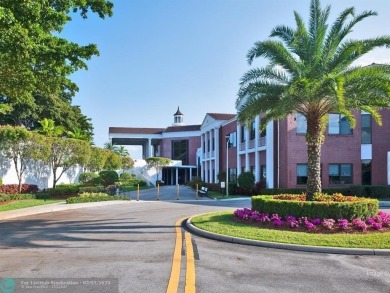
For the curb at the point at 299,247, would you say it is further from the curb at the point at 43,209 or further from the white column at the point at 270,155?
the white column at the point at 270,155

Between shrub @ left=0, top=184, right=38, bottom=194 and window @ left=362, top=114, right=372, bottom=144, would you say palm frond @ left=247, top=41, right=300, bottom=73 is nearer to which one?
window @ left=362, top=114, right=372, bottom=144

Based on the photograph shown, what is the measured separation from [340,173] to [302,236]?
68.5ft

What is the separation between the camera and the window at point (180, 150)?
222ft

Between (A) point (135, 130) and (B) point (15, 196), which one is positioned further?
(A) point (135, 130)

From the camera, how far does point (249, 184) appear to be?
1267 inches

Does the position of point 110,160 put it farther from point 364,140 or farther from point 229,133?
point 364,140

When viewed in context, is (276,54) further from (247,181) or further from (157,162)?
(157,162)

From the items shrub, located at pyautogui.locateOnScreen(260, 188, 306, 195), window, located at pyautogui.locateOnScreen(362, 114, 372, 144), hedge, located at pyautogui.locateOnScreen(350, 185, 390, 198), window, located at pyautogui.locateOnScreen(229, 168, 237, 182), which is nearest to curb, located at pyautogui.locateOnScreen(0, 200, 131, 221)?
shrub, located at pyautogui.locateOnScreen(260, 188, 306, 195)

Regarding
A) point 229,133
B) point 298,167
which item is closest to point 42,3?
point 298,167

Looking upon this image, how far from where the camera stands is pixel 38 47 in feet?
39.8

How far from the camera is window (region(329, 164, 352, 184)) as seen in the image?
29.8 metres

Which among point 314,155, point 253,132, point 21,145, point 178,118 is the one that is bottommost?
point 314,155

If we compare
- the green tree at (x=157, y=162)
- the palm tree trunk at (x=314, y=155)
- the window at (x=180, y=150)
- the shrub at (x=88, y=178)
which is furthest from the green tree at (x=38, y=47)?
the window at (x=180, y=150)

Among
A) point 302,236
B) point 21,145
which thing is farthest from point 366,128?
point 21,145
